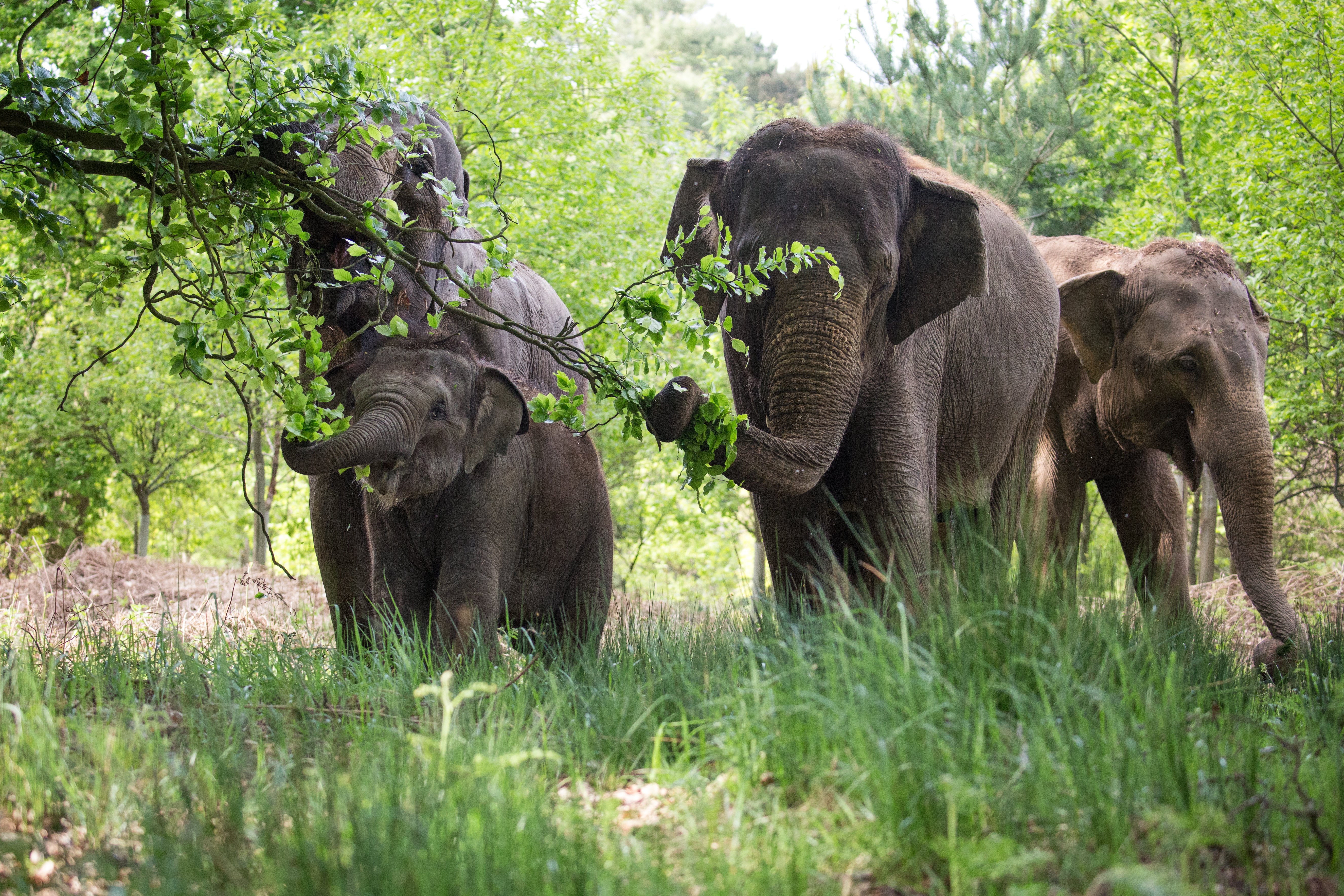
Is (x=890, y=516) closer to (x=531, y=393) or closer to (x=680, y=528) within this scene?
(x=531, y=393)

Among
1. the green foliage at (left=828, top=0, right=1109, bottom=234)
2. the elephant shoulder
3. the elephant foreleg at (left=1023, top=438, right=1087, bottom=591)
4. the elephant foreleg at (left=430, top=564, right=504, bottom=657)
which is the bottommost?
the elephant foreleg at (left=430, top=564, right=504, bottom=657)

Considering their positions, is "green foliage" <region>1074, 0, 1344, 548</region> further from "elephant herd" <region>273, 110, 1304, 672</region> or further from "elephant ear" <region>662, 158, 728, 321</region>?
"elephant ear" <region>662, 158, 728, 321</region>

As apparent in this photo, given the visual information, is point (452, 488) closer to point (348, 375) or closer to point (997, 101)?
point (348, 375)

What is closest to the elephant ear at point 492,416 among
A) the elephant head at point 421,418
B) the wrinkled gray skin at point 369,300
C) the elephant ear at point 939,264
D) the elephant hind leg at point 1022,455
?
the elephant head at point 421,418

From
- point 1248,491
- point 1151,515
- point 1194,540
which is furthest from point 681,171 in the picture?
point 1248,491

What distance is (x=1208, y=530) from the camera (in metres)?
16.0

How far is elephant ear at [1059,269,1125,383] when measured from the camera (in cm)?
913

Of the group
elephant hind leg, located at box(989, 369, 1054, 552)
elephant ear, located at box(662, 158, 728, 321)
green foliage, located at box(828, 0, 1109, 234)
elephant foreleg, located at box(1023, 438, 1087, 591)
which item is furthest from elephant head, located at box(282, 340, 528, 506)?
green foliage, located at box(828, 0, 1109, 234)

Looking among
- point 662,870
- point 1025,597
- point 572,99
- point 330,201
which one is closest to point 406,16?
point 572,99

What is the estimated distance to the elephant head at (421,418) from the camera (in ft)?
19.0

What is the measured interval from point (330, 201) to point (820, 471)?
95.4 inches

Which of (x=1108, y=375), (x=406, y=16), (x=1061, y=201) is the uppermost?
(x=406, y=16)

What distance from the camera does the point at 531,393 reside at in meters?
7.15

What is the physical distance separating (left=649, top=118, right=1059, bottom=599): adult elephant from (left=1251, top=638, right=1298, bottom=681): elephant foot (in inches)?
63.1
